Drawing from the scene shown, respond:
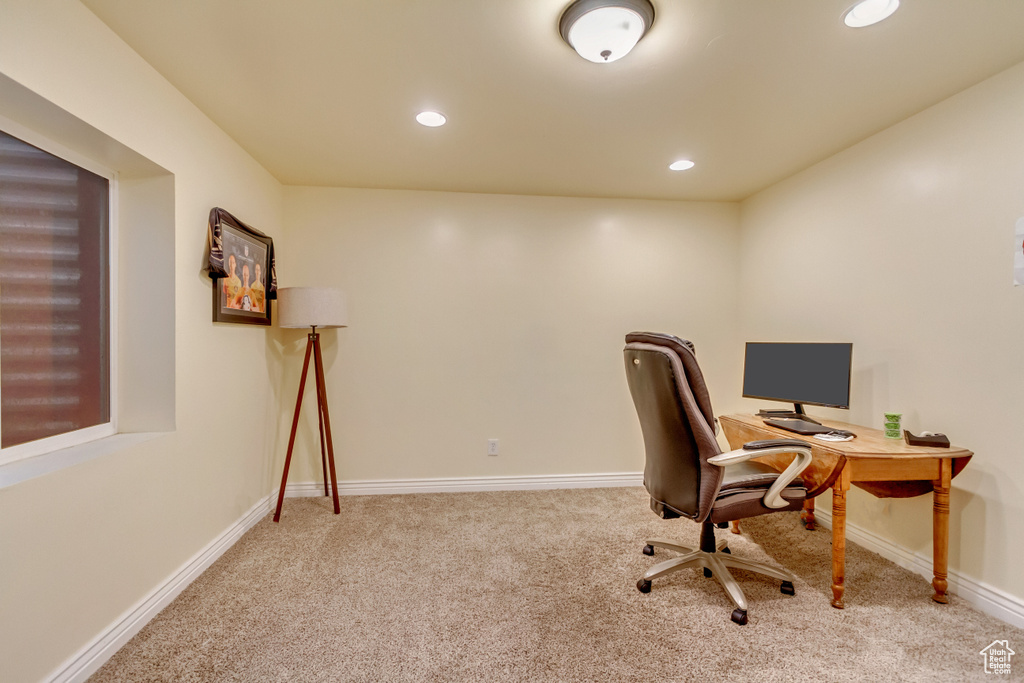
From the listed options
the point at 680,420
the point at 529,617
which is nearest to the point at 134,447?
the point at 529,617

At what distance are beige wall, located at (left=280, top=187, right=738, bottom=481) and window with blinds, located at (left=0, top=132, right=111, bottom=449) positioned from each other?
135cm

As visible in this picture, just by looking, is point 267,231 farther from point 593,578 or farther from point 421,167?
point 593,578

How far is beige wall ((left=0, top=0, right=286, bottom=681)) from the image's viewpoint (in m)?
1.32

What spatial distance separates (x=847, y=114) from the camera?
2.16m

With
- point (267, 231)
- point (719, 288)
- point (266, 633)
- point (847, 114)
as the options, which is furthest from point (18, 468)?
point (719, 288)

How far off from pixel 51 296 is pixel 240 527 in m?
1.57

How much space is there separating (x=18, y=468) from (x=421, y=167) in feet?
7.75

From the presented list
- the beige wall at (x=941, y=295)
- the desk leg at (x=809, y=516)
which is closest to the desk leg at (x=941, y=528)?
the beige wall at (x=941, y=295)

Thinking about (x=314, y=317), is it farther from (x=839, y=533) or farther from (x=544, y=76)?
(x=839, y=533)

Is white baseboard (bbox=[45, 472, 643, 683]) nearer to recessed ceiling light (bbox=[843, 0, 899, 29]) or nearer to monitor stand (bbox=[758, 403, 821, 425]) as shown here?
monitor stand (bbox=[758, 403, 821, 425])

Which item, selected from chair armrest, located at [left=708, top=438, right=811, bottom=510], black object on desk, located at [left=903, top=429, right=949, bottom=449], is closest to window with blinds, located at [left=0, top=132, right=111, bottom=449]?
chair armrest, located at [left=708, top=438, right=811, bottom=510]

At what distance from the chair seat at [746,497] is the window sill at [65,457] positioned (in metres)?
2.42

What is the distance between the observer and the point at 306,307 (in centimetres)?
276

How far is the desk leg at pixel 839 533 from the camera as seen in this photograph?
1.85m
